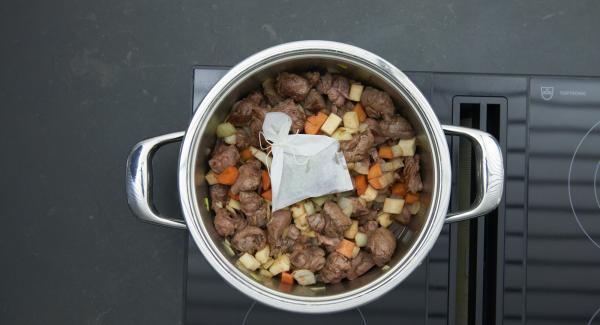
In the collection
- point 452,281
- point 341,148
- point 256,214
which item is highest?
point 341,148

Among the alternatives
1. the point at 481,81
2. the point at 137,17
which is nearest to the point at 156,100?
the point at 137,17

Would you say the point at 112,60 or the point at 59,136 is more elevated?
the point at 112,60

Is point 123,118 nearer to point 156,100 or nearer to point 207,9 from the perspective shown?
point 156,100

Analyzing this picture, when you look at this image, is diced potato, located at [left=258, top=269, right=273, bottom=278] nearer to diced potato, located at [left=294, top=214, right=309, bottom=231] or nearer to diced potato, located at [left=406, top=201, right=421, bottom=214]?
diced potato, located at [left=294, top=214, right=309, bottom=231]

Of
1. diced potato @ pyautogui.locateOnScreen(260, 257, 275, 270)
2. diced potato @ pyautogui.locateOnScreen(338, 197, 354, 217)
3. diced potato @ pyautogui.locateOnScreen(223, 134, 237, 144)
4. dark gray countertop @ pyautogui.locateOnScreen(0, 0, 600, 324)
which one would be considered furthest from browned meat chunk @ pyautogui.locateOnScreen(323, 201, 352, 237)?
dark gray countertop @ pyautogui.locateOnScreen(0, 0, 600, 324)

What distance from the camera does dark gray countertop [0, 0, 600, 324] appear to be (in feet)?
3.44

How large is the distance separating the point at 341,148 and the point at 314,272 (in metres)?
0.24

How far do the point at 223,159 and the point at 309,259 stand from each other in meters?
0.24

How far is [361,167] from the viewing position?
0.84m

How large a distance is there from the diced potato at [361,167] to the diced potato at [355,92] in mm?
119

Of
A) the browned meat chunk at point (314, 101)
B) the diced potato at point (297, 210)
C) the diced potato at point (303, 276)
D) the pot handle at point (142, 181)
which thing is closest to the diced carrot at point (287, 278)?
the diced potato at point (303, 276)

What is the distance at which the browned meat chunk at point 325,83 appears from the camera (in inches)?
33.1

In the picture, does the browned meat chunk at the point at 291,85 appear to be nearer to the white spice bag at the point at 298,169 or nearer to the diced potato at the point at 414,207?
the white spice bag at the point at 298,169

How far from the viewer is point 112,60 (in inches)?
41.9
